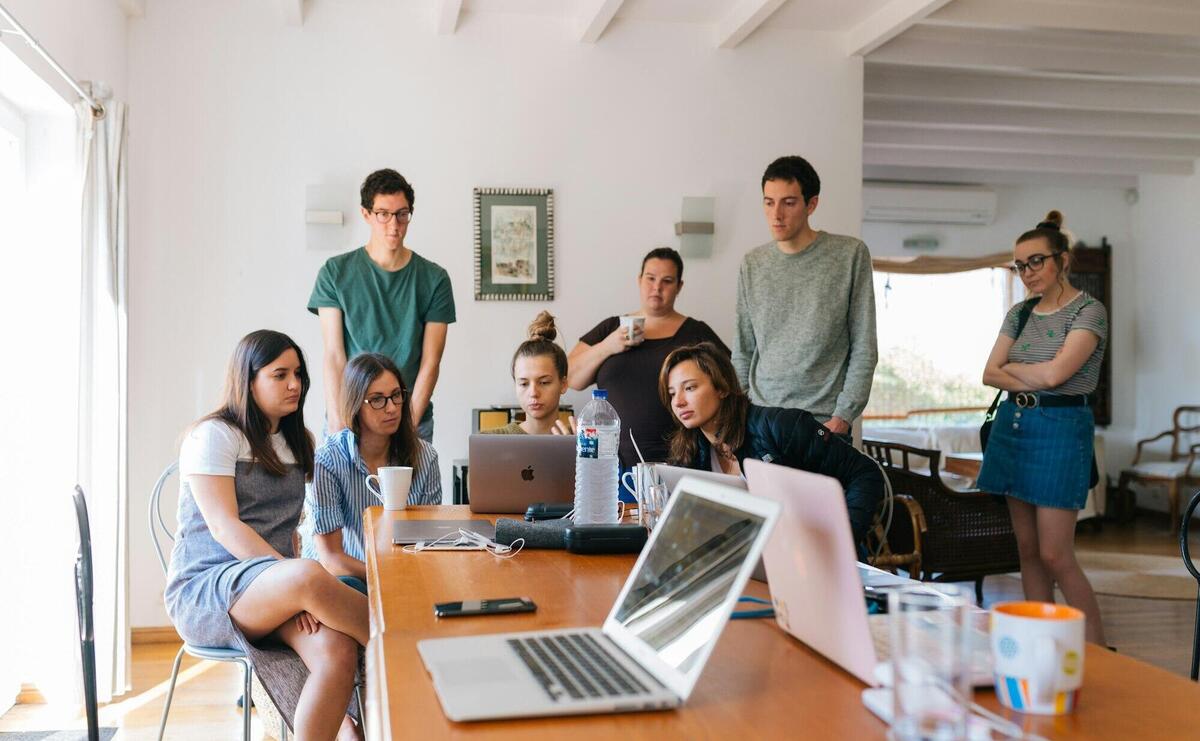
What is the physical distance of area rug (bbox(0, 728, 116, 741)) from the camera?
10.2 ft

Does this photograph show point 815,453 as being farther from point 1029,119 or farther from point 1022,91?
point 1029,119

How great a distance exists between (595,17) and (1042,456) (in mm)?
2472

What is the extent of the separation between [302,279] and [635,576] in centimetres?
346

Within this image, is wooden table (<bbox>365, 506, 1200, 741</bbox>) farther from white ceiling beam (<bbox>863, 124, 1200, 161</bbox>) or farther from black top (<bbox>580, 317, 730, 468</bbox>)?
white ceiling beam (<bbox>863, 124, 1200, 161</bbox>)

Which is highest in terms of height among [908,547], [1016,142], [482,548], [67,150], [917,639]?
[1016,142]

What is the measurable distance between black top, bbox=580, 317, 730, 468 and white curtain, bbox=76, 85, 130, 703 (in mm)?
1696

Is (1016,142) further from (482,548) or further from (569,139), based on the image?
(482,548)

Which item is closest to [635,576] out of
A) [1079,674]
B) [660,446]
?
[1079,674]

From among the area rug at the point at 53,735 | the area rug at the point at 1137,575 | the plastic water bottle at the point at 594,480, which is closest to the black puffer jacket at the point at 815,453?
the plastic water bottle at the point at 594,480

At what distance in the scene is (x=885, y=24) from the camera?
4.44 m

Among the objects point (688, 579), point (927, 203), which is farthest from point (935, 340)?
point (688, 579)

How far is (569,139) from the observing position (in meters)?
4.61

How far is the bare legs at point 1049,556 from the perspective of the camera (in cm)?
334

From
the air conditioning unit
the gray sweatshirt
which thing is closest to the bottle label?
the gray sweatshirt
